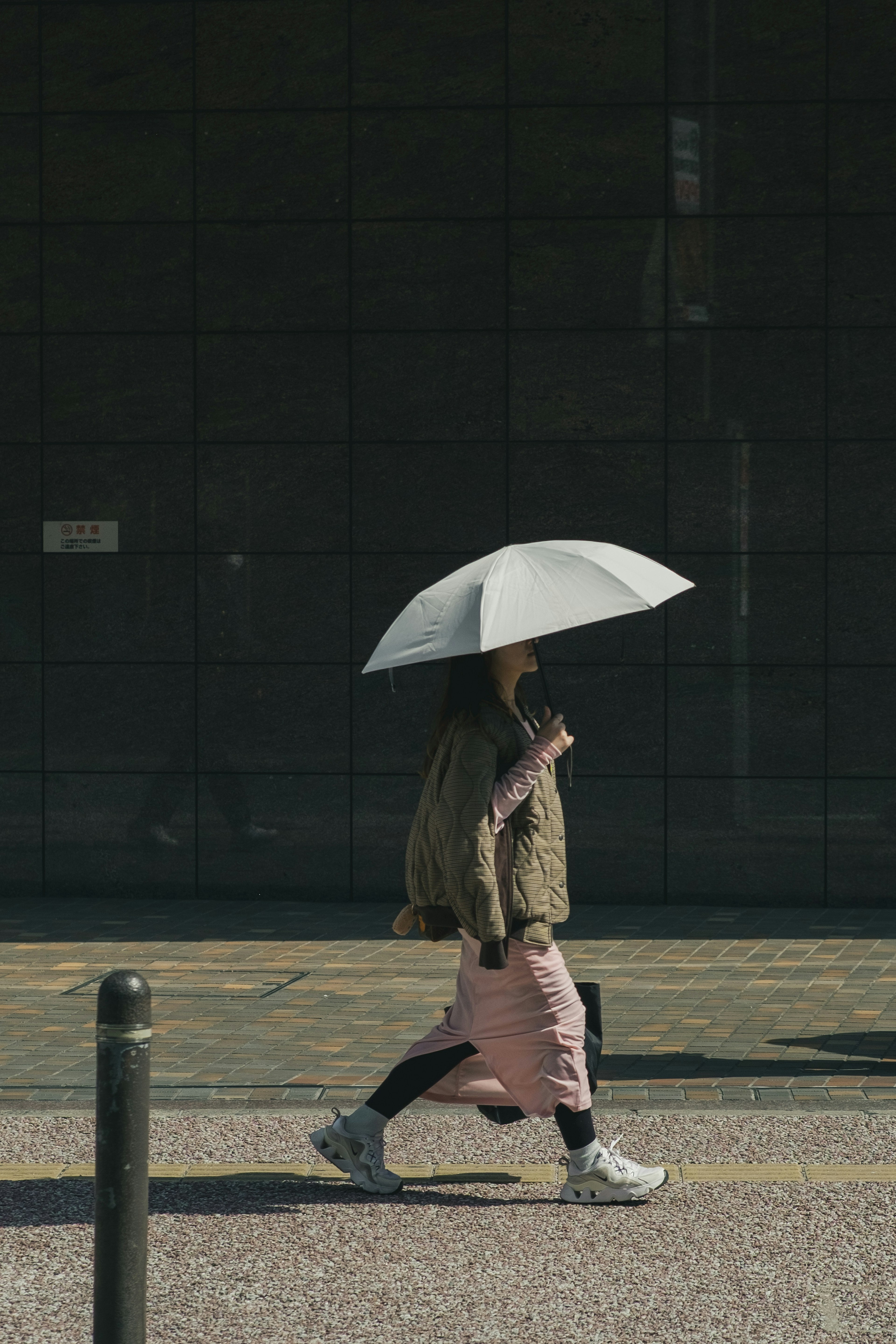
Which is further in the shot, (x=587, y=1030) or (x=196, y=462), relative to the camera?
(x=196, y=462)

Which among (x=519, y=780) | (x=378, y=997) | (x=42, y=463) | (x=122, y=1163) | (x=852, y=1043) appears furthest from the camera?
(x=42, y=463)

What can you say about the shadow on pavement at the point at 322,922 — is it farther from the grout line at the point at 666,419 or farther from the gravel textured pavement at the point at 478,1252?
the gravel textured pavement at the point at 478,1252

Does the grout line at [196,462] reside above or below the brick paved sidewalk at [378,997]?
above

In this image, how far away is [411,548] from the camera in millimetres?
11109

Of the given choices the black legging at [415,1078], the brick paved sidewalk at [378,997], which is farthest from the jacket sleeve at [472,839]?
the brick paved sidewalk at [378,997]

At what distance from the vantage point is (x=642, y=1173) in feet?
16.9

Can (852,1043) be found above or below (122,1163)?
below

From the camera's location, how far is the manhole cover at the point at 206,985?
840 centimetres

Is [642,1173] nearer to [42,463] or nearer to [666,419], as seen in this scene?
[666,419]

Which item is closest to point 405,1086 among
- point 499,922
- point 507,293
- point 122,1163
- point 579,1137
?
point 579,1137

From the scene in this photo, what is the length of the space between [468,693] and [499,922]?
0.68 meters

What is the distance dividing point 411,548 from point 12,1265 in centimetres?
691

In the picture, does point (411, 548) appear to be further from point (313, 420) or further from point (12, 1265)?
point (12, 1265)

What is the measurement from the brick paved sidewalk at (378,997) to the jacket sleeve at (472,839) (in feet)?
5.06
